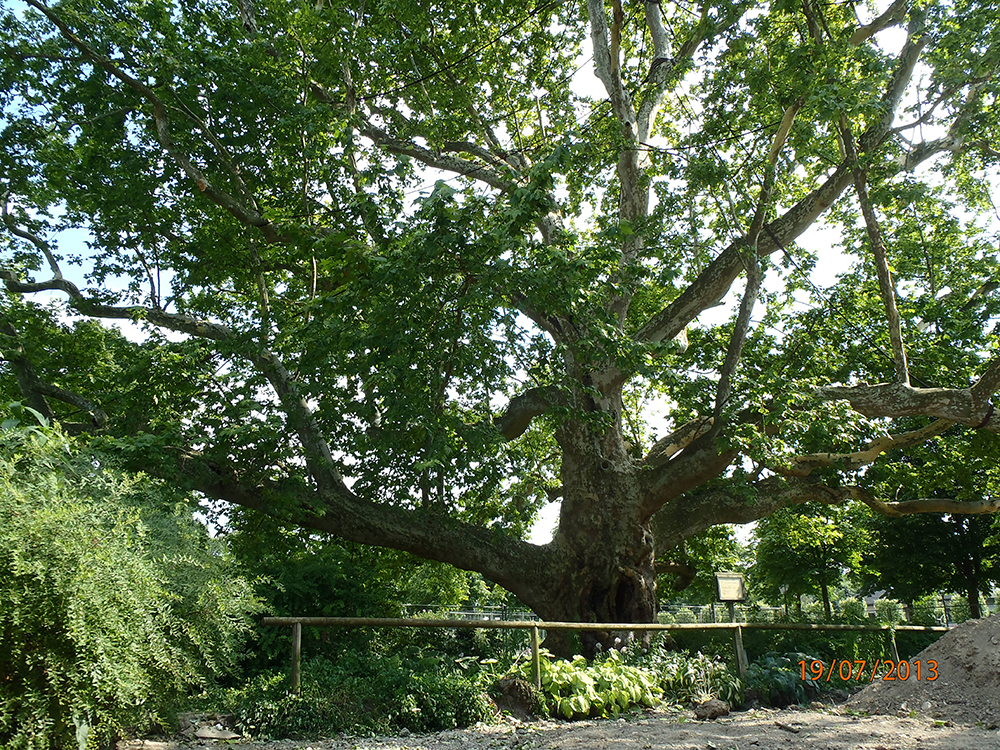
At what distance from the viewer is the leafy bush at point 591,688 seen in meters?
7.11

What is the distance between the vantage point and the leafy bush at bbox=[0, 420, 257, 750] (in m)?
3.62

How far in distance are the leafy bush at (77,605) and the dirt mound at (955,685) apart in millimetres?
7041

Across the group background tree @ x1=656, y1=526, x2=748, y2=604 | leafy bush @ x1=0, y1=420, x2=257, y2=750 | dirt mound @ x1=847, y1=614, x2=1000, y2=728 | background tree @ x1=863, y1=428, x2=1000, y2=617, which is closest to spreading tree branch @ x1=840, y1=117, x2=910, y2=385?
dirt mound @ x1=847, y1=614, x2=1000, y2=728

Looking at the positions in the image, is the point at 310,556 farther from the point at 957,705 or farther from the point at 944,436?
the point at 944,436

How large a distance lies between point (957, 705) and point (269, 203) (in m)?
11.8

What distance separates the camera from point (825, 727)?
21.0 feet

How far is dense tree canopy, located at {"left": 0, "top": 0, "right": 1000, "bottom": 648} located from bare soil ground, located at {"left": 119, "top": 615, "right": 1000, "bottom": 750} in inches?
112

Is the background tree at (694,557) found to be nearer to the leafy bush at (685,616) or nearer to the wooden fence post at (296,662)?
the leafy bush at (685,616)

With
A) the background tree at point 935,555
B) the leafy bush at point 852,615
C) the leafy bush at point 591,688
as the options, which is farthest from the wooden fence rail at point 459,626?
the background tree at point 935,555

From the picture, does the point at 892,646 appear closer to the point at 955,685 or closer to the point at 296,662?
the point at 955,685

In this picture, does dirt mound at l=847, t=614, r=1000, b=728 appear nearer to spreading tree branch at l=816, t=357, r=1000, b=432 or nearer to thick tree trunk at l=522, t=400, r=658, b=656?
spreading tree branch at l=816, t=357, r=1000, b=432

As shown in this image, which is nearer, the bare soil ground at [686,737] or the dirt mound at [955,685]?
the bare soil ground at [686,737]
